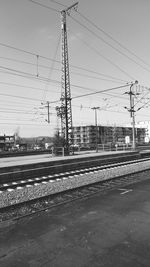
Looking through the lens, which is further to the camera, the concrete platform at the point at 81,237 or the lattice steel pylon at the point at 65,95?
the lattice steel pylon at the point at 65,95

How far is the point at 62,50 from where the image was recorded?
38.6 meters

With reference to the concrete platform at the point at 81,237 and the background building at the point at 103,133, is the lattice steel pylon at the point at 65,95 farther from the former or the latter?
the background building at the point at 103,133

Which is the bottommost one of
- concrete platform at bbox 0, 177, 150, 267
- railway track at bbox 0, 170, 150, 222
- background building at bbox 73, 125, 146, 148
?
concrete platform at bbox 0, 177, 150, 267

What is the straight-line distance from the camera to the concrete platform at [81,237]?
5285mm

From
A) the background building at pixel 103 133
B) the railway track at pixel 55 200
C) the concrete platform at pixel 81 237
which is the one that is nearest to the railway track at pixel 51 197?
the railway track at pixel 55 200

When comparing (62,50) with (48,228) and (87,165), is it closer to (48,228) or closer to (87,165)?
(87,165)

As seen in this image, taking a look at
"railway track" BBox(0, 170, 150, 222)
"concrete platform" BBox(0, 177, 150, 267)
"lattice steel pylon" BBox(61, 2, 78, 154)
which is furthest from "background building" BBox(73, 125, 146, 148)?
"concrete platform" BBox(0, 177, 150, 267)

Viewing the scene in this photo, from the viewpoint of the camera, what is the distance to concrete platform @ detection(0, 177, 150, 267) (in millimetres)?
5285

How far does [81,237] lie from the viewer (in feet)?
21.3

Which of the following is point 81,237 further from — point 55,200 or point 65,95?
point 65,95

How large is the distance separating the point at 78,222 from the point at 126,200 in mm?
3209

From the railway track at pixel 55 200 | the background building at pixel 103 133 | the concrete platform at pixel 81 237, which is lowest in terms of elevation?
the concrete platform at pixel 81 237

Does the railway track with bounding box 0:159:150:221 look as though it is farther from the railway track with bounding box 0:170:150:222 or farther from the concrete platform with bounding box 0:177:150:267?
the concrete platform with bounding box 0:177:150:267

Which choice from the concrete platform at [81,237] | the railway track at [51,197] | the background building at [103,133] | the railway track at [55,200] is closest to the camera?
the concrete platform at [81,237]
